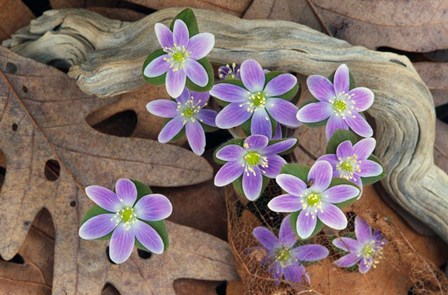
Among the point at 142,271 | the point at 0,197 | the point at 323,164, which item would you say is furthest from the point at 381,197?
the point at 0,197

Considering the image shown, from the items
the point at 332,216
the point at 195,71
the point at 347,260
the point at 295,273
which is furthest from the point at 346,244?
the point at 195,71

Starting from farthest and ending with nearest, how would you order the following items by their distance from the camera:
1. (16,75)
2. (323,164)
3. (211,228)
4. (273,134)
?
(211,228), (16,75), (273,134), (323,164)

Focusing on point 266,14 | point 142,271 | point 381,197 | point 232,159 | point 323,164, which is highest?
point 266,14

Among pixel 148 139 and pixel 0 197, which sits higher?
pixel 148 139

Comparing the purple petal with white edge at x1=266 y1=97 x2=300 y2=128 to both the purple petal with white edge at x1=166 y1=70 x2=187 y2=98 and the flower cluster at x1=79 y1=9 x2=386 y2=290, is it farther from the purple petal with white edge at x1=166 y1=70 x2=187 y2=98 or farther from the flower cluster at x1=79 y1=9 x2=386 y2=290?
the purple petal with white edge at x1=166 y1=70 x2=187 y2=98

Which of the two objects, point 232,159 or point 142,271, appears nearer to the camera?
point 232,159

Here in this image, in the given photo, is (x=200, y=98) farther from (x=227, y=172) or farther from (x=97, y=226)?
(x=97, y=226)

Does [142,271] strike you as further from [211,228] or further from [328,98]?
[328,98]
